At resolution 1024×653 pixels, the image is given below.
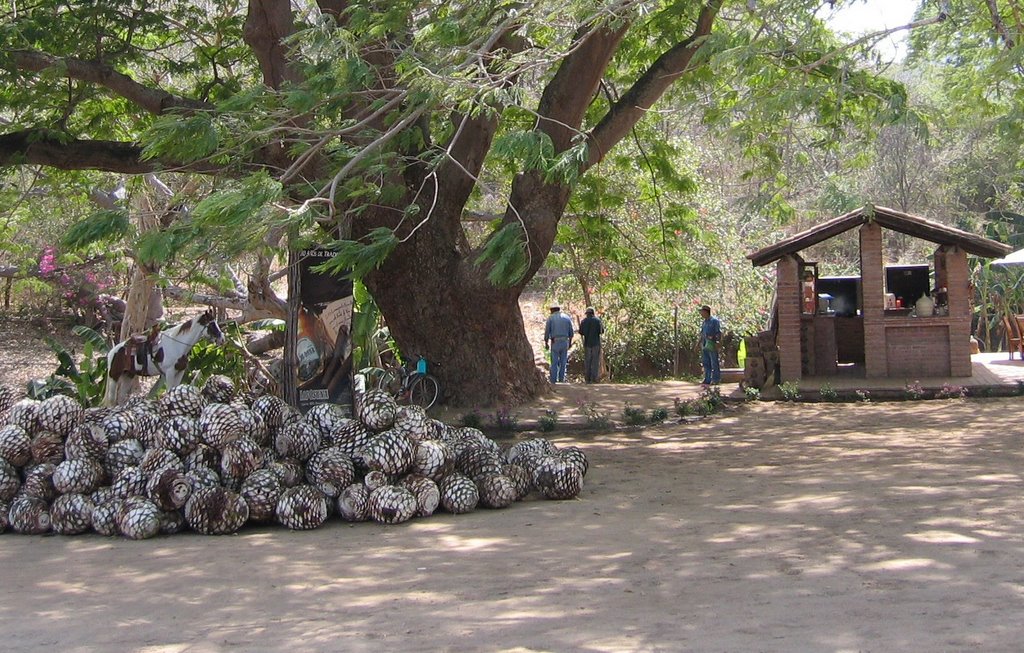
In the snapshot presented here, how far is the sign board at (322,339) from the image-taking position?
11.1 meters

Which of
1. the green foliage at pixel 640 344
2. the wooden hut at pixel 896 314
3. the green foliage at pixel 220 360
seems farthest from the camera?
the green foliage at pixel 640 344

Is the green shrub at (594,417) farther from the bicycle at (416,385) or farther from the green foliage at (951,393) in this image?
the green foliage at (951,393)

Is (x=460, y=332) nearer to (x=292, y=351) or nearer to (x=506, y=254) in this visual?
(x=292, y=351)

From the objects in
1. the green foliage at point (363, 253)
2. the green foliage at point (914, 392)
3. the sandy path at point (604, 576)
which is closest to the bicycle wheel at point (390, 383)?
the sandy path at point (604, 576)

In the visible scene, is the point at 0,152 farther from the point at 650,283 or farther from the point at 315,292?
the point at 650,283

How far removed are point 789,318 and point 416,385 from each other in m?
7.12

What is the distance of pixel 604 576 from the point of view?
258 inches

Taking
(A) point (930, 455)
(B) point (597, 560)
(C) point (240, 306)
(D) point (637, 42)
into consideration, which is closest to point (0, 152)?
(C) point (240, 306)

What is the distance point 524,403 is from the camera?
14844 mm

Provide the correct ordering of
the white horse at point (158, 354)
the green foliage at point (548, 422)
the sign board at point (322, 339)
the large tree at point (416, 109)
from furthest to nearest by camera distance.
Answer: the green foliage at point (548, 422), the white horse at point (158, 354), the sign board at point (322, 339), the large tree at point (416, 109)

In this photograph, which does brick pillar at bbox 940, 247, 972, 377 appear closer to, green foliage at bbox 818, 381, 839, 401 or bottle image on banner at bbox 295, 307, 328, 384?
green foliage at bbox 818, 381, 839, 401

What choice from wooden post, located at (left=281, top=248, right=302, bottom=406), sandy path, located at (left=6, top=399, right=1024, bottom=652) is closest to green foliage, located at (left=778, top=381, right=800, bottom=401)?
sandy path, located at (left=6, top=399, right=1024, bottom=652)

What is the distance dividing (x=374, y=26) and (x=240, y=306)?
1042 centimetres

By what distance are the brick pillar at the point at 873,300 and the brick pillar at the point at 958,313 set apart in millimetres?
1106
